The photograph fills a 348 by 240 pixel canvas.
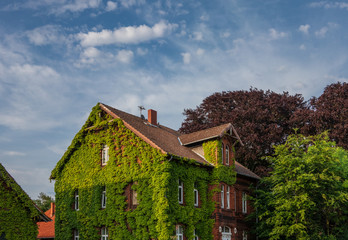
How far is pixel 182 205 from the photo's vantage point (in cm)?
2811

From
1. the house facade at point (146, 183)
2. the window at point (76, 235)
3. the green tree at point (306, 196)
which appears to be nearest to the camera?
the house facade at point (146, 183)

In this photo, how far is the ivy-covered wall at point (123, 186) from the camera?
2644 centimetres

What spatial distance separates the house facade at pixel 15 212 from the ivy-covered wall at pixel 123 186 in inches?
251

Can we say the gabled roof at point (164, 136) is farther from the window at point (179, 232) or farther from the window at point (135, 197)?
the window at point (179, 232)

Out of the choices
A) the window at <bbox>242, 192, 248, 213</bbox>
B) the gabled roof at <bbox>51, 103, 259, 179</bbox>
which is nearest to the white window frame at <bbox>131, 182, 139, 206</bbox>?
the gabled roof at <bbox>51, 103, 259, 179</bbox>

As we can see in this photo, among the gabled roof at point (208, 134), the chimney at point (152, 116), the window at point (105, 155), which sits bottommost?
the window at point (105, 155)

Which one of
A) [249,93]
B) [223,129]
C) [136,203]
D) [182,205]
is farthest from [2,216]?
[249,93]

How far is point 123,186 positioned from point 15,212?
7.62 m

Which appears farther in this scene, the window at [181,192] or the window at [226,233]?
the window at [226,233]

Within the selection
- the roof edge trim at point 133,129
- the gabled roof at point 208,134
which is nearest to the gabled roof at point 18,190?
the roof edge trim at point 133,129

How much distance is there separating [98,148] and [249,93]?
61.6ft

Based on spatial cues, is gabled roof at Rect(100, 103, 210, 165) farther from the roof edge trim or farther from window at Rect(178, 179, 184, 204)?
window at Rect(178, 179, 184, 204)

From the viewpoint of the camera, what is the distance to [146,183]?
1075 inches

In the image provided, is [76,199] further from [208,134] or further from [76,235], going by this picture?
[208,134]
